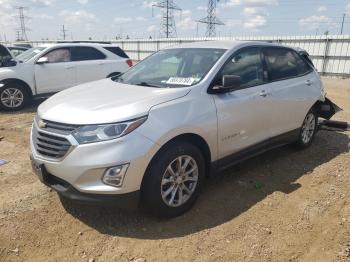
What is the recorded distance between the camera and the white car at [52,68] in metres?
8.91

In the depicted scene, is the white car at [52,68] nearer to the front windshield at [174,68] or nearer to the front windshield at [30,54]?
the front windshield at [30,54]

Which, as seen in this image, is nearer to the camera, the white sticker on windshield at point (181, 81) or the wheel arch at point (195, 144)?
the wheel arch at point (195, 144)

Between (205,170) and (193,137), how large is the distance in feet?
1.68

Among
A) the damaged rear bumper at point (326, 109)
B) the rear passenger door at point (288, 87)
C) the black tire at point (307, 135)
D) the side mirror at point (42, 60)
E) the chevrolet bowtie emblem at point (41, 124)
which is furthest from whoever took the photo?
the side mirror at point (42, 60)

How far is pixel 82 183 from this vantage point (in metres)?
3.13

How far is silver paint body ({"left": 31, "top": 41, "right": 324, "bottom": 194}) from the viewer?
3.07 metres

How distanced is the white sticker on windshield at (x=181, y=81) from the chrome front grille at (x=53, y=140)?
1.32m

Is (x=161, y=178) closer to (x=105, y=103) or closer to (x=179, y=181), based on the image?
(x=179, y=181)

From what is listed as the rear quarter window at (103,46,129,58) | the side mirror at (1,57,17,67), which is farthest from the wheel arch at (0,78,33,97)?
the rear quarter window at (103,46,129,58)

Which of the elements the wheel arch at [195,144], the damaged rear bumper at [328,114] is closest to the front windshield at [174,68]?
the wheel arch at [195,144]

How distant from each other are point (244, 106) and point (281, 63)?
4.69 feet

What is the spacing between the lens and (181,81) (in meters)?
3.93

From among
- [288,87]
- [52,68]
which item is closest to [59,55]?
[52,68]

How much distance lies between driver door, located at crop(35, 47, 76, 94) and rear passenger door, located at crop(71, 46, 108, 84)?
173 millimetres
